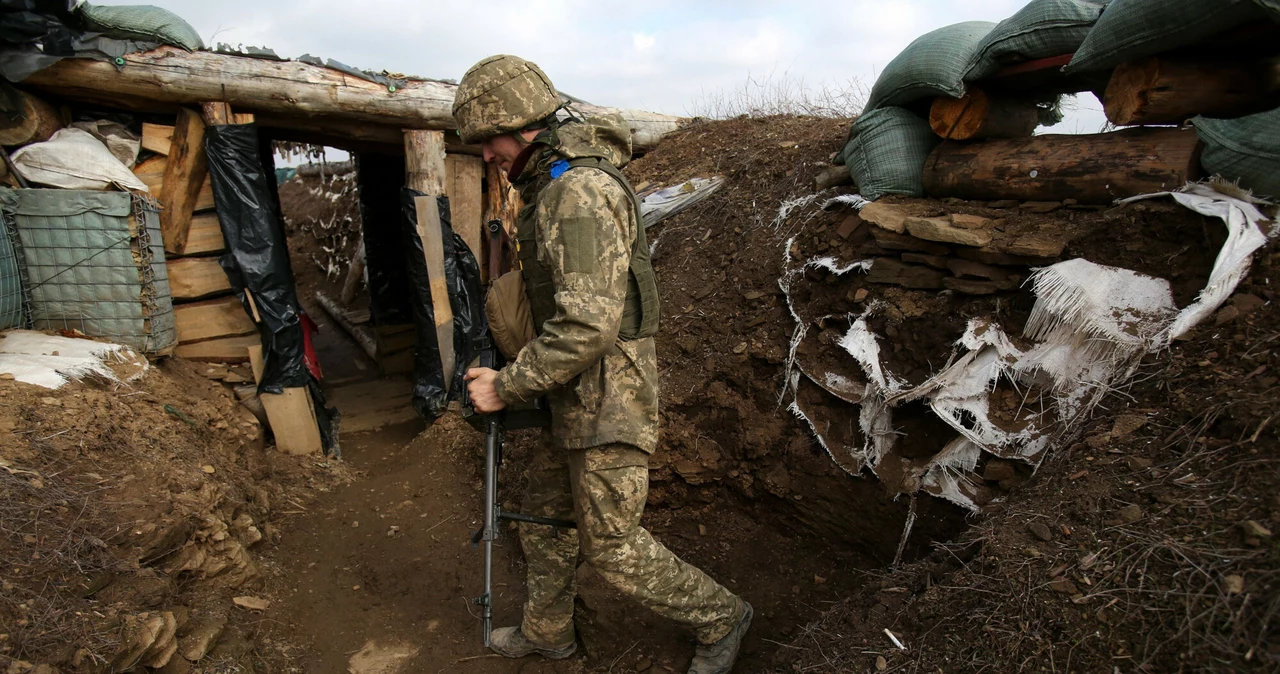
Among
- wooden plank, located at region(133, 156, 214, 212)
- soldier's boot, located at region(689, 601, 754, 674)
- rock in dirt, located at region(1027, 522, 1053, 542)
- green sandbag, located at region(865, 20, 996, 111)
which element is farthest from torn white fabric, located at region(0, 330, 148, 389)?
green sandbag, located at region(865, 20, 996, 111)

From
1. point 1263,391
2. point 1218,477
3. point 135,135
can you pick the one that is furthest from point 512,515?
point 135,135

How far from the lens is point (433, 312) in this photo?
4617 mm

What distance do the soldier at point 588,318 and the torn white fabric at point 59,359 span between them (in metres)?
2.28

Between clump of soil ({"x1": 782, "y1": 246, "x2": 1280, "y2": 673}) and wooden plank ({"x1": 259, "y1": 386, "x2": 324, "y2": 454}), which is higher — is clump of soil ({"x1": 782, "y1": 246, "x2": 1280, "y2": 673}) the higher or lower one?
the higher one

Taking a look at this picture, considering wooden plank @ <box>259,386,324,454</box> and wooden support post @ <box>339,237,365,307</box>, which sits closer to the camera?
wooden plank @ <box>259,386,324,454</box>

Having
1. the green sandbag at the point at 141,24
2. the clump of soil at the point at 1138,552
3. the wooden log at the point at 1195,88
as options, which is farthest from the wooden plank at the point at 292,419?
the wooden log at the point at 1195,88

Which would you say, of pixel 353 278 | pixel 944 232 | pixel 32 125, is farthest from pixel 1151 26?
pixel 353 278

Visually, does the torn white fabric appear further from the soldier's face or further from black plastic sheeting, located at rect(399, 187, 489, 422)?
the soldier's face

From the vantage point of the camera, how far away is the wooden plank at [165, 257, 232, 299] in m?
4.03

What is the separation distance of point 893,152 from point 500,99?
7.67ft

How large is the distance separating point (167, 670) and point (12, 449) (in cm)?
111

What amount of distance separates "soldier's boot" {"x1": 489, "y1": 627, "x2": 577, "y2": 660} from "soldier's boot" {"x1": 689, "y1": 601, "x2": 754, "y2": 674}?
0.57 meters

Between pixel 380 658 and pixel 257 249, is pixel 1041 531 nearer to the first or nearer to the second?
pixel 380 658

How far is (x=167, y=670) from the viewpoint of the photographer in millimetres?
2309
